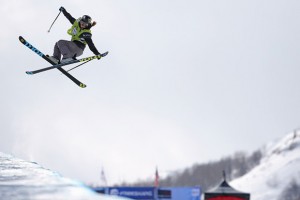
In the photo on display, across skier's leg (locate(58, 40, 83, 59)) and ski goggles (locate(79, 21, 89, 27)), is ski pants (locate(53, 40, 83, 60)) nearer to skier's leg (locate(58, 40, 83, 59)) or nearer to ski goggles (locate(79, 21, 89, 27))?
skier's leg (locate(58, 40, 83, 59))

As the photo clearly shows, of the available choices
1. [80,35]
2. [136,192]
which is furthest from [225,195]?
[80,35]

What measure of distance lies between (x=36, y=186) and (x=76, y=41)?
10809 mm

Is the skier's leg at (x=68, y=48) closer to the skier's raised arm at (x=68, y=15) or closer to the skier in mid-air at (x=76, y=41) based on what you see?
the skier in mid-air at (x=76, y=41)

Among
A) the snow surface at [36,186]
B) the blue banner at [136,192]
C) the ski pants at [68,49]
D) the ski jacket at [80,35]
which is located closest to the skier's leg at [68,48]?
the ski pants at [68,49]

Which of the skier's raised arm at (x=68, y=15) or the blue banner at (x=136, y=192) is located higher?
the skier's raised arm at (x=68, y=15)

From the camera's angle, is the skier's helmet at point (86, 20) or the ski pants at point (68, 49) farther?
the ski pants at point (68, 49)

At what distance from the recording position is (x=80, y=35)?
44.7 ft

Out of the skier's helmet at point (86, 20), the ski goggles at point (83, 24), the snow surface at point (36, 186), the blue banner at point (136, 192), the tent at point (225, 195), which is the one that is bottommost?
the snow surface at point (36, 186)

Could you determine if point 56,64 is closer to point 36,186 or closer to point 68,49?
point 68,49

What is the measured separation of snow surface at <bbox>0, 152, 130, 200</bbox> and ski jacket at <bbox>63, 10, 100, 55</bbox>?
8.67m

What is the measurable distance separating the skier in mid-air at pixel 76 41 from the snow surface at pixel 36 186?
28.4 ft

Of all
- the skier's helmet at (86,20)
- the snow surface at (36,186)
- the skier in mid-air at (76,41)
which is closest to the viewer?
the snow surface at (36,186)

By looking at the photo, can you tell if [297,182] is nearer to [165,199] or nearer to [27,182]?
[165,199]

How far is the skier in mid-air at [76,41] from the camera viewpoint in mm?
13445
